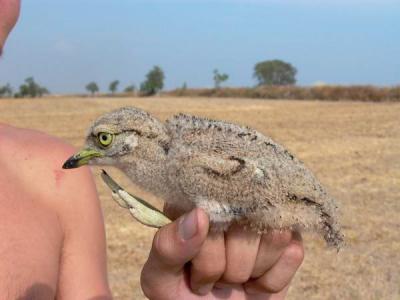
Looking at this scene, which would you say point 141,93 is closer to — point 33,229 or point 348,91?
point 348,91

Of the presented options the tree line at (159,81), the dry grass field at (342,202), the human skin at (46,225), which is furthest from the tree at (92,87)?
the human skin at (46,225)

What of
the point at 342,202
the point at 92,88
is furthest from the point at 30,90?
the point at 342,202

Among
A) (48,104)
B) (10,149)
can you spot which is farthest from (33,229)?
(48,104)

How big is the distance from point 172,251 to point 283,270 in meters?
0.52

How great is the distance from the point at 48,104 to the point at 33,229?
3456 centimetres

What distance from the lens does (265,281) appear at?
2553 millimetres

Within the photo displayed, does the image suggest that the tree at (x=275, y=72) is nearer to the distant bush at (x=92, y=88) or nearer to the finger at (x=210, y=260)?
the distant bush at (x=92, y=88)

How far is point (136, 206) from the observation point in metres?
2.21

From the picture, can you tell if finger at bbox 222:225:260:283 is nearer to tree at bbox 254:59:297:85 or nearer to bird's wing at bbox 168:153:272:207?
bird's wing at bbox 168:153:272:207

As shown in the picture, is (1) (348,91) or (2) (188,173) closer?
(2) (188,173)

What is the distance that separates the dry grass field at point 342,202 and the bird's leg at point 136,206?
84 cm

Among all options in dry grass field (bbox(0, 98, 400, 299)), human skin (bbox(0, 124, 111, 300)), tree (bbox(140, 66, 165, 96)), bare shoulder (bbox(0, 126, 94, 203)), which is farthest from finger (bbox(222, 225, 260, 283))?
tree (bbox(140, 66, 165, 96))

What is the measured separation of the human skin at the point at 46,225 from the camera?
10.00 feet

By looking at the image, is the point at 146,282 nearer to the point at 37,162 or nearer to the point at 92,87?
the point at 37,162
